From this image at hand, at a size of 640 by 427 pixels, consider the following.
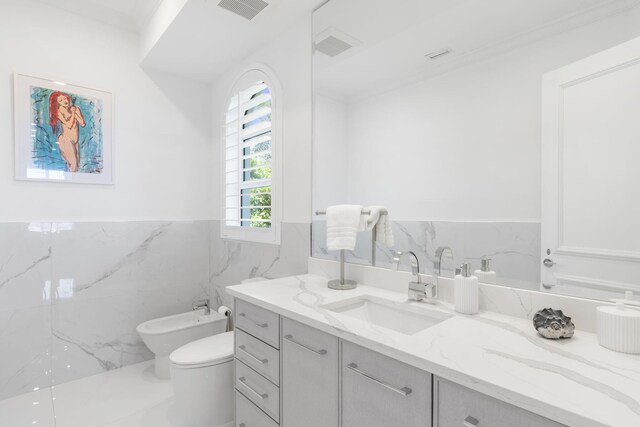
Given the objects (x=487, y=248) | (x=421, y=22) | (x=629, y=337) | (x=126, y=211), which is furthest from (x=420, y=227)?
(x=126, y=211)

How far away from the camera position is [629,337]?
87cm

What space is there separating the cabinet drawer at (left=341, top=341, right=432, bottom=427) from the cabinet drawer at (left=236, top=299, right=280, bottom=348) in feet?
1.31

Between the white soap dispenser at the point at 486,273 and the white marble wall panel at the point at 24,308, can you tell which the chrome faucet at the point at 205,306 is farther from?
the white soap dispenser at the point at 486,273

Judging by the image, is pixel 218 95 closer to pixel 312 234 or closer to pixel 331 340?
pixel 312 234

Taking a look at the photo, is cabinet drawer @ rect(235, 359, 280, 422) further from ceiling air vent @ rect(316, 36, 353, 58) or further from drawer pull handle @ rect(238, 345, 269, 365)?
ceiling air vent @ rect(316, 36, 353, 58)

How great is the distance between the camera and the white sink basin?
1294 millimetres

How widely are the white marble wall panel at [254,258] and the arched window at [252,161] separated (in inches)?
3.0

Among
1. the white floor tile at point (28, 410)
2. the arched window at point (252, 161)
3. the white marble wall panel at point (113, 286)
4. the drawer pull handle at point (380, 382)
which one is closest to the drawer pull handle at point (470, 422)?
the drawer pull handle at point (380, 382)

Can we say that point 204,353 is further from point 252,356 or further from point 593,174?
point 593,174

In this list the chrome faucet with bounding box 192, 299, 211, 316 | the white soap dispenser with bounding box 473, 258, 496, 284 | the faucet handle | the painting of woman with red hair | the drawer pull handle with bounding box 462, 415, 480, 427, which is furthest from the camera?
the chrome faucet with bounding box 192, 299, 211, 316

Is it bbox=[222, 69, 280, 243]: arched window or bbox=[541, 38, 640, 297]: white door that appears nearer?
bbox=[541, 38, 640, 297]: white door

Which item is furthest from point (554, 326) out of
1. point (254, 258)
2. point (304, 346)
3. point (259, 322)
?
point (254, 258)

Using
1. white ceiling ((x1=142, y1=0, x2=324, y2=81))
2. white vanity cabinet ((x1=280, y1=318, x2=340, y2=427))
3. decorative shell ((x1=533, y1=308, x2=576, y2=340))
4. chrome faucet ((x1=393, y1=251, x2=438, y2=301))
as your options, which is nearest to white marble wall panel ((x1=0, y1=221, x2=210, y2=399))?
white ceiling ((x1=142, y1=0, x2=324, y2=81))

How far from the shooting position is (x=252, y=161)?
2613 mm
